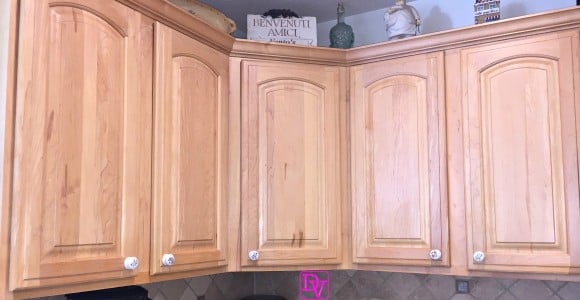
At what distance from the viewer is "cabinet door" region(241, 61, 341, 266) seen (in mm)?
2086

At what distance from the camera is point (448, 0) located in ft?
8.07

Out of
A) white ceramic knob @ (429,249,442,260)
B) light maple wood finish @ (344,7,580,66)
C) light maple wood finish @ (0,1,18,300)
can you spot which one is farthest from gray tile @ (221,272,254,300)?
light maple wood finish @ (0,1,18,300)

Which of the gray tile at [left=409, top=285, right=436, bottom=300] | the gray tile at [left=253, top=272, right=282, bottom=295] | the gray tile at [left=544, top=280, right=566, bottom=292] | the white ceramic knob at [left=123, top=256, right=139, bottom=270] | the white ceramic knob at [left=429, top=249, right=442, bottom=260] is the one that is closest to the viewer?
the white ceramic knob at [left=123, top=256, right=139, bottom=270]

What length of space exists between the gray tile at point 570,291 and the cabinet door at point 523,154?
14.1 inches

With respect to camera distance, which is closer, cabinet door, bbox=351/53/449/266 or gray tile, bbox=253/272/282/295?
cabinet door, bbox=351/53/449/266

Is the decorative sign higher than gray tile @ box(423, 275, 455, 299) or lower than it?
higher

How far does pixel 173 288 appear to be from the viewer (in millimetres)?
2301

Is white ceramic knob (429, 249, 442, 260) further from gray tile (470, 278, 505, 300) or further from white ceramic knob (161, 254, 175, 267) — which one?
white ceramic knob (161, 254, 175, 267)

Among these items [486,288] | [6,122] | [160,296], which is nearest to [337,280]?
[486,288]

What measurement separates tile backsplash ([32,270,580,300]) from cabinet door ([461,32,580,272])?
0.36 meters

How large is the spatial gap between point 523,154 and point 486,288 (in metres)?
0.63

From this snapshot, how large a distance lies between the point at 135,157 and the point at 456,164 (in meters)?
1.09

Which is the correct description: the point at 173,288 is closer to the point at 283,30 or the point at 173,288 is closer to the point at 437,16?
the point at 283,30

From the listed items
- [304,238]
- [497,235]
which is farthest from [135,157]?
[497,235]
